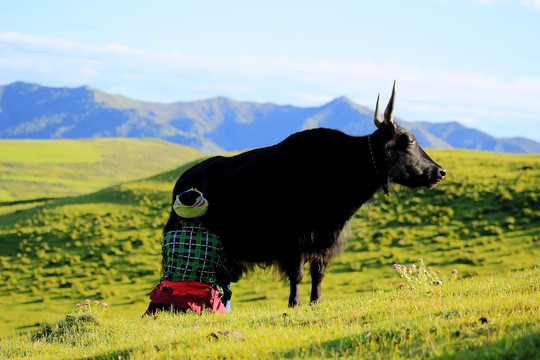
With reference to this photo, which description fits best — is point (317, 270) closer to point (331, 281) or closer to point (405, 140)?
point (405, 140)

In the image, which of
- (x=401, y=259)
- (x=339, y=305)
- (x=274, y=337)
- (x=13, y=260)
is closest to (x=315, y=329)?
(x=274, y=337)

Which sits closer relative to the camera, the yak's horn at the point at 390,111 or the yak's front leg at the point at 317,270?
the yak's horn at the point at 390,111

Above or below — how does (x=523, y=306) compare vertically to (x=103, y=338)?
above

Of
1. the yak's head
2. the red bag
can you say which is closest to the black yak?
the yak's head

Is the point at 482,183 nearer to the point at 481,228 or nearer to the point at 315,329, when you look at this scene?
the point at 481,228

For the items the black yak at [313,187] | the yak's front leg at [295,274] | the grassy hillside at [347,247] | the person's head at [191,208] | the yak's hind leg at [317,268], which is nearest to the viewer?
the person's head at [191,208]

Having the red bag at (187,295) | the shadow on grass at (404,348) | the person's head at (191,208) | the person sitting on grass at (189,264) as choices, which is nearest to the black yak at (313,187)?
the person sitting on grass at (189,264)

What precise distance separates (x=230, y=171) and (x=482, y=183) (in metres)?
38.0

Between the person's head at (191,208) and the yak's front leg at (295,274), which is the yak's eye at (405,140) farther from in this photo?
the person's head at (191,208)

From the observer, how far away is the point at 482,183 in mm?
43781

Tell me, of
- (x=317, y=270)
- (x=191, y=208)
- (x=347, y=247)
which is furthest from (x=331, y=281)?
(x=191, y=208)

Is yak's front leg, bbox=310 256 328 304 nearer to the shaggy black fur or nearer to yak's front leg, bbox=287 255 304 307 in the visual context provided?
the shaggy black fur

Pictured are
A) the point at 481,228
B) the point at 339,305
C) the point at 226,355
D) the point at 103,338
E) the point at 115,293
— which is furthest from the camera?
the point at 481,228

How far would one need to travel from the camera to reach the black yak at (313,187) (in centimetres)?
889
